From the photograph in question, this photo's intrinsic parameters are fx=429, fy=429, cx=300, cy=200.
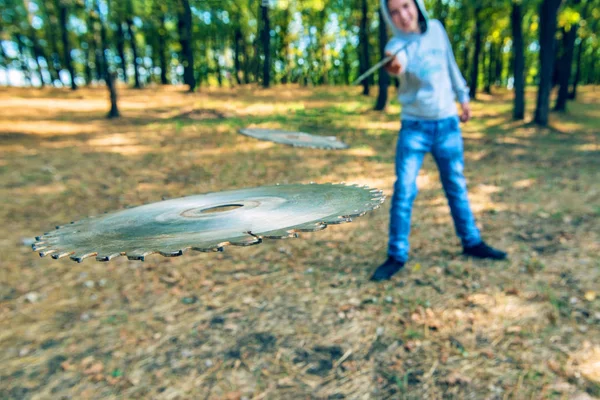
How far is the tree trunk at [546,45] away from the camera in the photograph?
1139 centimetres

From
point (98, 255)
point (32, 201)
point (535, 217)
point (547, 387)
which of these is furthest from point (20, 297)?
point (535, 217)

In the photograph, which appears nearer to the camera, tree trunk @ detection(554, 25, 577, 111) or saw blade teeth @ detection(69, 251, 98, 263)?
saw blade teeth @ detection(69, 251, 98, 263)

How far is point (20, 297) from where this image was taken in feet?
13.8

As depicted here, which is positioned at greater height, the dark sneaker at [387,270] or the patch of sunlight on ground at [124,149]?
the patch of sunlight on ground at [124,149]

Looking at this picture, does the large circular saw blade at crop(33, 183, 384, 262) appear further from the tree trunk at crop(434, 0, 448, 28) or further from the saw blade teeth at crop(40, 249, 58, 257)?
the tree trunk at crop(434, 0, 448, 28)

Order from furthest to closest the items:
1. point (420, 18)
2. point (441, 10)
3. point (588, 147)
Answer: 1. point (441, 10)
2. point (588, 147)
3. point (420, 18)

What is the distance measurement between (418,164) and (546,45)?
10363 mm

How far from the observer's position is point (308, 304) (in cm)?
383

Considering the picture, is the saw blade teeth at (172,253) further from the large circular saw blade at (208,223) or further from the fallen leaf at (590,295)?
the fallen leaf at (590,295)

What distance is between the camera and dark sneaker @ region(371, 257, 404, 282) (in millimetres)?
4109

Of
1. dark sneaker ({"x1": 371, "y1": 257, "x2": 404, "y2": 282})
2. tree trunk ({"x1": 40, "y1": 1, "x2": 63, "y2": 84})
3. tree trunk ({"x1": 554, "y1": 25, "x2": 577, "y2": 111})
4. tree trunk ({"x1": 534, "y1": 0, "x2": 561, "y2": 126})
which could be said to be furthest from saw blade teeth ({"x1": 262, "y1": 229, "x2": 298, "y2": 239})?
tree trunk ({"x1": 40, "y1": 1, "x2": 63, "y2": 84})

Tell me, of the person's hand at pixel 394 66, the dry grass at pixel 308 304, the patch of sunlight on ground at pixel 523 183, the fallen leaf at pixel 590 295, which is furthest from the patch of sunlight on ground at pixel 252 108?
the person's hand at pixel 394 66

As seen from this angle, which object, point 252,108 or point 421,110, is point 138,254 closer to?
point 421,110

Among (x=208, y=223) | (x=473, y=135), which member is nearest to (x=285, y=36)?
(x=473, y=135)
